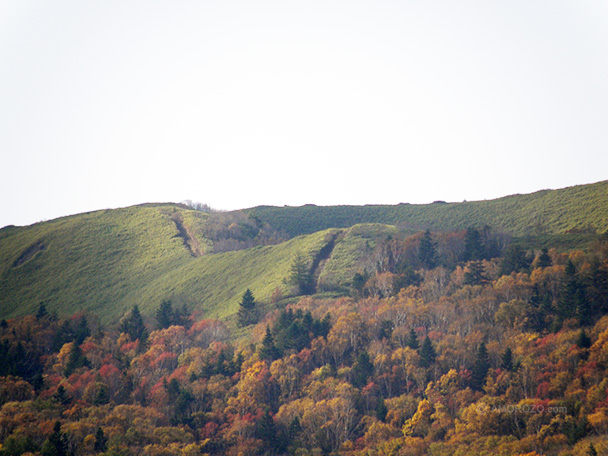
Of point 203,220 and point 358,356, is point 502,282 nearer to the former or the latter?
point 358,356

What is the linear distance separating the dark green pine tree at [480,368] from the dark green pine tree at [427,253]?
1584 inches

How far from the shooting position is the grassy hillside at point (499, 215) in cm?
13438

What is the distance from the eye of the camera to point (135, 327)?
4584 inches

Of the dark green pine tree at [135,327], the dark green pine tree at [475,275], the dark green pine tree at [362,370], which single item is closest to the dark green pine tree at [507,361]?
the dark green pine tree at [362,370]

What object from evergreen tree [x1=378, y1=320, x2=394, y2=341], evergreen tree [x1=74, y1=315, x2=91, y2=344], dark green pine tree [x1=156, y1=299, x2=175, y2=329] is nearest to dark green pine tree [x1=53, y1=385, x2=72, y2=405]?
evergreen tree [x1=74, y1=315, x2=91, y2=344]

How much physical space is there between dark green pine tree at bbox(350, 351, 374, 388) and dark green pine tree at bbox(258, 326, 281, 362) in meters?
13.9

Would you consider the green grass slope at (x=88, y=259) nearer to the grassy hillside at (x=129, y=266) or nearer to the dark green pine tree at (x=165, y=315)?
the grassy hillside at (x=129, y=266)

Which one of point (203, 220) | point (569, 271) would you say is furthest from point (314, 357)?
point (203, 220)

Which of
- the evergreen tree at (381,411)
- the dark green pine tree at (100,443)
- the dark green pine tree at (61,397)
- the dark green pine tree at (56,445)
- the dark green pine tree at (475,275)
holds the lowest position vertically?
the evergreen tree at (381,411)

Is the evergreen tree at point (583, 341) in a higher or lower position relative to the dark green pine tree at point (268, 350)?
higher

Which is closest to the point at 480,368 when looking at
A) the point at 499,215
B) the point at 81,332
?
the point at 81,332

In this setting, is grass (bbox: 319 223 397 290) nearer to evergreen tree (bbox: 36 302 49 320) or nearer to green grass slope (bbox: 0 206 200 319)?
green grass slope (bbox: 0 206 200 319)

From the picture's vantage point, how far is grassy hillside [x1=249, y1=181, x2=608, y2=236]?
134 m

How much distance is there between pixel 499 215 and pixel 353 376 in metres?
84.0
